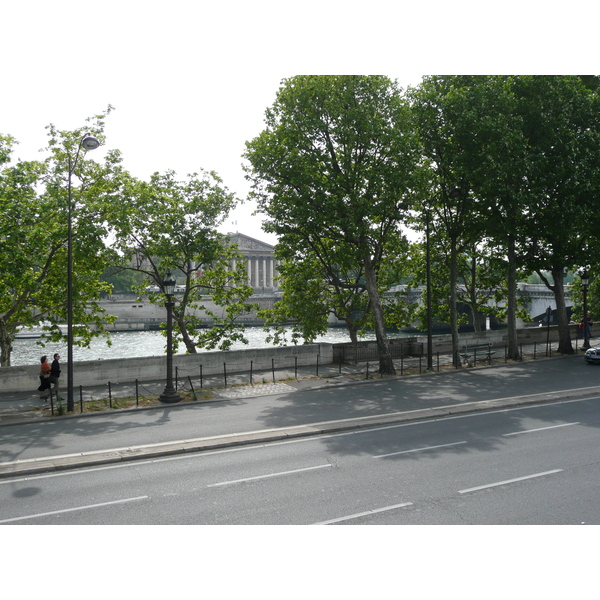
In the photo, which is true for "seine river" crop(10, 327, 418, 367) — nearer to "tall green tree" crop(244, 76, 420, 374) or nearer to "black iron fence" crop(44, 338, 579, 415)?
"black iron fence" crop(44, 338, 579, 415)

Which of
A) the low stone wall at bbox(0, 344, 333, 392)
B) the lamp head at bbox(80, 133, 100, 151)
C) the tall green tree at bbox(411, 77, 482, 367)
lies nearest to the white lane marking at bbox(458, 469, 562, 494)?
the lamp head at bbox(80, 133, 100, 151)

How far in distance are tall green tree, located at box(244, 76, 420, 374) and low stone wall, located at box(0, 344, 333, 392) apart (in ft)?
15.5

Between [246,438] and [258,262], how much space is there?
12530 cm

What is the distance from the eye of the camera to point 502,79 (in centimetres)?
2894

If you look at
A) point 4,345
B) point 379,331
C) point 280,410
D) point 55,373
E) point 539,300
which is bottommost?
point 280,410

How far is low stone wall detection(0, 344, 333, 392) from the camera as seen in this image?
75.4ft

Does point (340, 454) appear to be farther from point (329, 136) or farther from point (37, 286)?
point (329, 136)

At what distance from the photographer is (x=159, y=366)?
25828 millimetres

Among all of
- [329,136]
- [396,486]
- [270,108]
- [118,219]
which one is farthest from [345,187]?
[396,486]

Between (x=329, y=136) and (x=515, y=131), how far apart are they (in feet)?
30.8

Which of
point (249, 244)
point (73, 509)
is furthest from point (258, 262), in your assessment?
point (73, 509)

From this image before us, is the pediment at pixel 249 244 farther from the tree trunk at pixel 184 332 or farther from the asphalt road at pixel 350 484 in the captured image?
the asphalt road at pixel 350 484

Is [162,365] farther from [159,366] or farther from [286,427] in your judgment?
[286,427]

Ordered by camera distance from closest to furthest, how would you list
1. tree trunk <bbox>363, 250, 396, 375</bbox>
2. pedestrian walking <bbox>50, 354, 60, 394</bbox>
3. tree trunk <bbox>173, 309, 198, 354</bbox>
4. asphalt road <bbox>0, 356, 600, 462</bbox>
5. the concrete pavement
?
the concrete pavement < asphalt road <bbox>0, 356, 600, 462</bbox> < pedestrian walking <bbox>50, 354, 60, 394</bbox> < tree trunk <bbox>363, 250, 396, 375</bbox> < tree trunk <bbox>173, 309, 198, 354</bbox>
